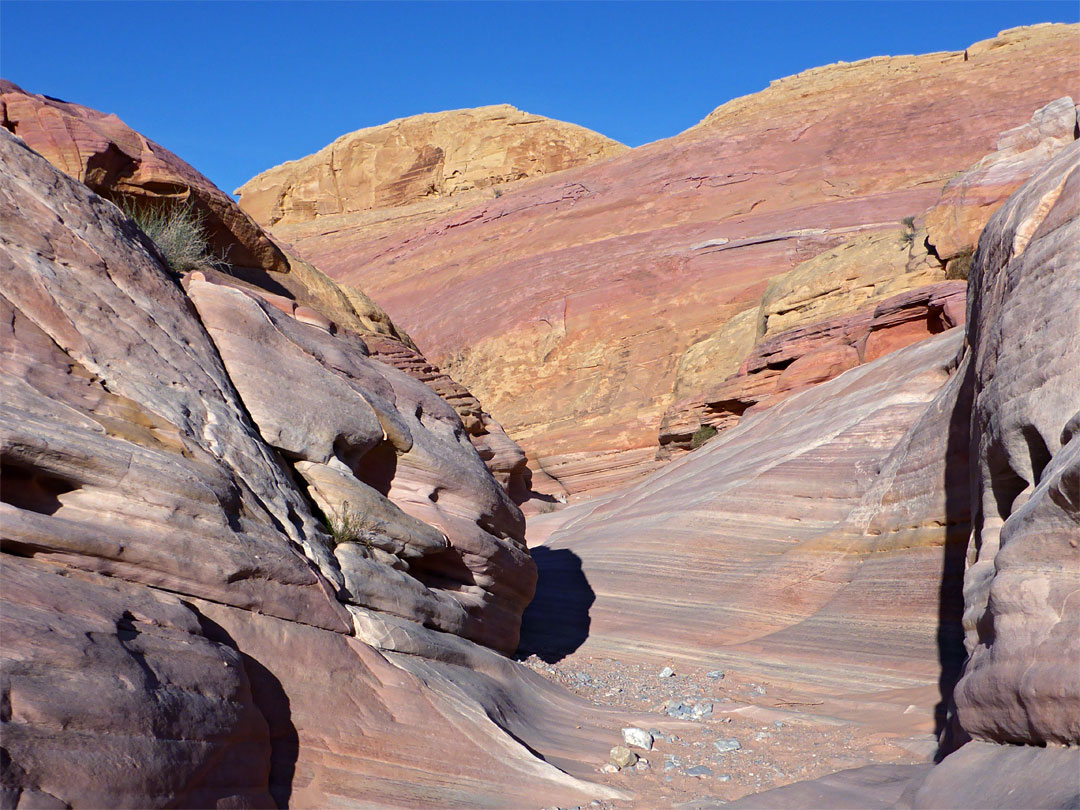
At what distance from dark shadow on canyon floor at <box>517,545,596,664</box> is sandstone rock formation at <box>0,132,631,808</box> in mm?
1847

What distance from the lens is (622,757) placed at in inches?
246

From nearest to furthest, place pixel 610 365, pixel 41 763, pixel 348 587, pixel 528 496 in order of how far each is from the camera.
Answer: pixel 41 763, pixel 348 587, pixel 528 496, pixel 610 365

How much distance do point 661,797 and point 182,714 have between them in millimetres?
2922

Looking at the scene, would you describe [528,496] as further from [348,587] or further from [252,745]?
[252,745]

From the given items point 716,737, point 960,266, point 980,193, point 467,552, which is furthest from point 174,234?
point 980,193

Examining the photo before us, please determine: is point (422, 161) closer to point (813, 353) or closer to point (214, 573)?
point (813, 353)

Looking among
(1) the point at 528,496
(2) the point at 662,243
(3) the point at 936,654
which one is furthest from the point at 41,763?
(2) the point at 662,243

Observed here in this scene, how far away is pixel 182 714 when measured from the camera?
4320mm

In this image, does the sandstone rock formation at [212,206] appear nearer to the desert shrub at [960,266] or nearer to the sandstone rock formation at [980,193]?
the desert shrub at [960,266]

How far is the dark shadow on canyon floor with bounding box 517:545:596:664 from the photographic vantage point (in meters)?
10.5

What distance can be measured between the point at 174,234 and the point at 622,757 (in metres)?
6.60

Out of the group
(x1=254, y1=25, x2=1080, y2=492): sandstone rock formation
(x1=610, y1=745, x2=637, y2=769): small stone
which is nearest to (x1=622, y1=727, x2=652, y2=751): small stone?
(x1=610, y1=745, x2=637, y2=769): small stone

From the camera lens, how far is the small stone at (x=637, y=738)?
673 centimetres

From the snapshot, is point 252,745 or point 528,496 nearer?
point 252,745
